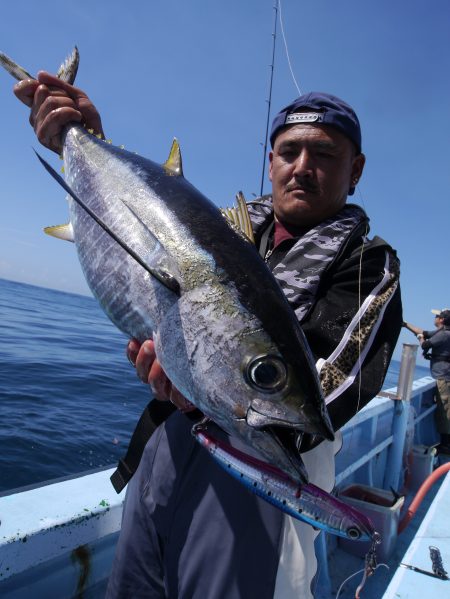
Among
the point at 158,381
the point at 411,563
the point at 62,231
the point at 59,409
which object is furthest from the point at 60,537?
the point at 59,409

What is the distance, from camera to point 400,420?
651 centimetres

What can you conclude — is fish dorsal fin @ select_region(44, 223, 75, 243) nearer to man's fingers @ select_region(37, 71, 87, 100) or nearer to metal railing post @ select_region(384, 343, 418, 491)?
man's fingers @ select_region(37, 71, 87, 100)

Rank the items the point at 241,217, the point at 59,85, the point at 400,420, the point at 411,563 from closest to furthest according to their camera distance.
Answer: the point at 241,217
the point at 59,85
the point at 411,563
the point at 400,420

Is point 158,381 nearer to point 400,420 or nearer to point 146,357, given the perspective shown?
point 146,357

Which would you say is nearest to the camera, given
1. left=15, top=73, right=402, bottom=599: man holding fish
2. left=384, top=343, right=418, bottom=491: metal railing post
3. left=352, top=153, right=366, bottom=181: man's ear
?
left=15, top=73, right=402, bottom=599: man holding fish

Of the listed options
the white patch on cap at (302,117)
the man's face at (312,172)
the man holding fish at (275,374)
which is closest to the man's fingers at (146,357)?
the man holding fish at (275,374)

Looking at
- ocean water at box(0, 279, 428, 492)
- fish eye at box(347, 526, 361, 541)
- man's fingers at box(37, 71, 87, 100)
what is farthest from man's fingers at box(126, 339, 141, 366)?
ocean water at box(0, 279, 428, 492)

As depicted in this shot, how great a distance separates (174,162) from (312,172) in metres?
0.71

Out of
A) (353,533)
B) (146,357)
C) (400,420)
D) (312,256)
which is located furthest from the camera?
(400,420)

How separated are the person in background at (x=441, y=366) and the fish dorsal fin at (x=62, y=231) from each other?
9.62 meters

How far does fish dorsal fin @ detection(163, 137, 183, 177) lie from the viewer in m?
1.95

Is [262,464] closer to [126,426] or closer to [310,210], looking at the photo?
[310,210]

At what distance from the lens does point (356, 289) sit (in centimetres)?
183

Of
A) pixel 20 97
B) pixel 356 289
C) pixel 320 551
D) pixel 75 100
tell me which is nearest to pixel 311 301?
pixel 356 289
